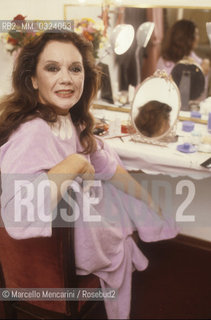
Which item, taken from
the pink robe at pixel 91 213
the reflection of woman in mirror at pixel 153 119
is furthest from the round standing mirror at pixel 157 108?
the pink robe at pixel 91 213

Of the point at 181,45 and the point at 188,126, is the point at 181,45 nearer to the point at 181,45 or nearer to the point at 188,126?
the point at 181,45

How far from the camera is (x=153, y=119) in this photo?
67.0 inches

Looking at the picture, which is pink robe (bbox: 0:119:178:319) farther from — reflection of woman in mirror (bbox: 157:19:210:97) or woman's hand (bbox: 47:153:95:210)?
reflection of woman in mirror (bbox: 157:19:210:97)

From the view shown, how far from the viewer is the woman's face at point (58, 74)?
3.86ft

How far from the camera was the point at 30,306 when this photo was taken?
3.79ft

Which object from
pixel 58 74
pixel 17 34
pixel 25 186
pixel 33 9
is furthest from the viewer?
pixel 33 9

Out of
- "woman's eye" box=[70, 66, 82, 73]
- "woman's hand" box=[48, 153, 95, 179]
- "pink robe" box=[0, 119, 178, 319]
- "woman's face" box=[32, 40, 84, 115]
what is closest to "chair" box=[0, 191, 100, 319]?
"pink robe" box=[0, 119, 178, 319]

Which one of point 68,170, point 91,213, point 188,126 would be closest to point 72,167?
point 68,170

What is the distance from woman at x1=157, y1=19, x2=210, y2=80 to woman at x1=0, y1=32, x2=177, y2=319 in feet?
2.50

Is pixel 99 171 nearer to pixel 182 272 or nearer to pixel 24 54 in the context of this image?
pixel 24 54

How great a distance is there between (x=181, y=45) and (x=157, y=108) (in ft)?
1.59

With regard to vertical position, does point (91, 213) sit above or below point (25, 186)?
below

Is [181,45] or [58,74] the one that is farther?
[181,45]

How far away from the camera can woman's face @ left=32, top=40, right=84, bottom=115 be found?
3.86ft
